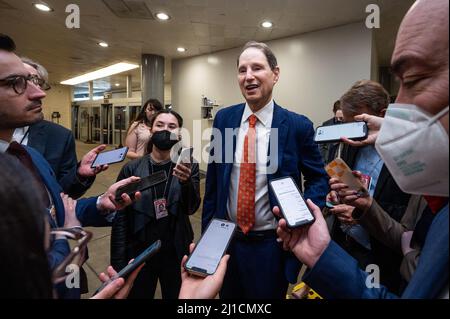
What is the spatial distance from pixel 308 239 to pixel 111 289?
0.65 meters

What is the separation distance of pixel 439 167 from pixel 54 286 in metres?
0.83

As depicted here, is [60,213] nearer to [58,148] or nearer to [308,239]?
[58,148]

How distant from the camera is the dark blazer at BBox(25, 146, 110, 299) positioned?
60cm

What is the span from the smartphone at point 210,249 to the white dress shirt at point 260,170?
29 cm

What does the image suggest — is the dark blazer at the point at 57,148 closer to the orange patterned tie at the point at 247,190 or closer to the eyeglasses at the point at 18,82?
the eyeglasses at the point at 18,82

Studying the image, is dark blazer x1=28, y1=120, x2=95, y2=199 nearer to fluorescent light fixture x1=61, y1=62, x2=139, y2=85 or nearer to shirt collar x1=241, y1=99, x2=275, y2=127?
shirt collar x1=241, y1=99, x2=275, y2=127

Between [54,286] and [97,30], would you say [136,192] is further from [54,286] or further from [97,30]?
[97,30]

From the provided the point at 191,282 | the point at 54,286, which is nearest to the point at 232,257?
the point at 191,282

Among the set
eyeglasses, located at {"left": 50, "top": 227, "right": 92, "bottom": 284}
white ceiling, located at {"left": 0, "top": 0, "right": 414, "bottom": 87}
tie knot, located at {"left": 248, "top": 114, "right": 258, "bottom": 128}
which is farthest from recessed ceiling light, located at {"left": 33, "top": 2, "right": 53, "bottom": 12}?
eyeglasses, located at {"left": 50, "top": 227, "right": 92, "bottom": 284}

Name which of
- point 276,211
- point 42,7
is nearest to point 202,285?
point 276,211

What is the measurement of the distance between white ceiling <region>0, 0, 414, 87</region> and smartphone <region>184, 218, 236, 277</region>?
3.72 meters

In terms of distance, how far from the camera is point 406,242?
106 centimetres

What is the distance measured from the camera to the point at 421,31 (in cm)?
60

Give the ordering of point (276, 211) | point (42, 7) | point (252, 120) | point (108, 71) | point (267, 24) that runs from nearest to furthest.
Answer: point (276, 211)
point (252, 120)
point (42, 7)
point (267, 24)
point (108, 71)
